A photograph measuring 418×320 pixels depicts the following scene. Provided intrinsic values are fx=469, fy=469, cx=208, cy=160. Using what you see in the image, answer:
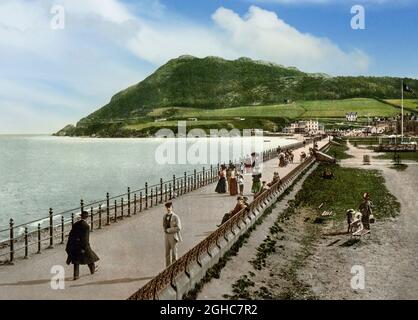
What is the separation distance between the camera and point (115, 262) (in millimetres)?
14789

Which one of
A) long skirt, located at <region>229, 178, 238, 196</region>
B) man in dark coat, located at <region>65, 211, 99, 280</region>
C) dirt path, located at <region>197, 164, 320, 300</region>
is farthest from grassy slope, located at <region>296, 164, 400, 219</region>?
man in dark coat, located at <region>65, 211, 99, 280</region>

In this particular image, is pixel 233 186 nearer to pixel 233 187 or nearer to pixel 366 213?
pixel 233 187

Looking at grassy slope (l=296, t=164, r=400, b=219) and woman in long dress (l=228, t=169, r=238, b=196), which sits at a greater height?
woman in long dress (l=228, t=169, r=238, b=196)

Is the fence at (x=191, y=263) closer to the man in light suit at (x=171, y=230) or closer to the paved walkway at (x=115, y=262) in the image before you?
the man in light suit at (x=171, y=230)

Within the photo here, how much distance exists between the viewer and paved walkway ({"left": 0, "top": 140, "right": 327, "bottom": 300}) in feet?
40.1

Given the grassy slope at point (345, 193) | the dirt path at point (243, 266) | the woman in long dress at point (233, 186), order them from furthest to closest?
1. the grassy slope at point (345, 193)
2. the woman in long dress at point (233, 186)
3. the dirt path at point (243, 266)

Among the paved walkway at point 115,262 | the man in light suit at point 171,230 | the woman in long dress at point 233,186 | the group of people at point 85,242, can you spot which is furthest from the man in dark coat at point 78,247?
the woman in long dress at point 233,186

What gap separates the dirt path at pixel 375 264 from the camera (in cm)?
1644

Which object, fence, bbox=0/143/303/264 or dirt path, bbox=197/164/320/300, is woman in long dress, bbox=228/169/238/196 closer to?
dirt path, bbox=197/164/320/300

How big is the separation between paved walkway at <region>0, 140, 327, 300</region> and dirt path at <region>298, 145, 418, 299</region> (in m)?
4.92

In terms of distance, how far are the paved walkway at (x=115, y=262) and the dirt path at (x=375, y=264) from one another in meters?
4.92

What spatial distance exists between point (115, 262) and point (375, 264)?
10988mm

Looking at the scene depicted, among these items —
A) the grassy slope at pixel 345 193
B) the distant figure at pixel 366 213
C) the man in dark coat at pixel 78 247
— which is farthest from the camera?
the grassy slope at pixel 345 193
